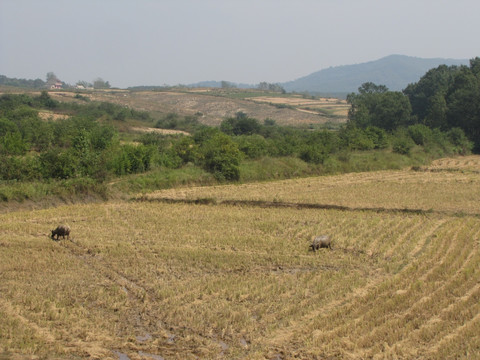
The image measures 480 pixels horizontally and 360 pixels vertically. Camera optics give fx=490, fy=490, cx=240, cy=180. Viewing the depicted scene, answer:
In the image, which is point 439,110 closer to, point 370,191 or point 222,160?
point 370,191

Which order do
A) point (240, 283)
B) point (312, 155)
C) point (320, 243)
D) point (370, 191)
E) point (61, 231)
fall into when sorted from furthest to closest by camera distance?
point (312, 155)
point (370, 191)
point (61, 231)
point (320, 243)
point (240, 283)

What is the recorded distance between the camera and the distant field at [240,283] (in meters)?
9.37

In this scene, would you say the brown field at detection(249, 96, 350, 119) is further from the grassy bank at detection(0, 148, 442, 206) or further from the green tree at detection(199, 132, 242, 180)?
the green tree at detection(199, 132, 242, 180)

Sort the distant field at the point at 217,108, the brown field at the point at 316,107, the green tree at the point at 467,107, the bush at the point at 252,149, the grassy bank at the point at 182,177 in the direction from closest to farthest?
1. the grassy bank at the point at 182,177
2. the bush at the point at 252,149
3. the green tree at the point at 467,107
4. the distant field at the point at 217,108
5. the brown field at the point at 316,107

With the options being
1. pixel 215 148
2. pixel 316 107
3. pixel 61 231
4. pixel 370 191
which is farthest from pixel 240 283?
pixel 316 107

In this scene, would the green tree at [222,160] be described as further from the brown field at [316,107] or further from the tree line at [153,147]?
the brown field at [316,107]

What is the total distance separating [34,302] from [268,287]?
216 inches

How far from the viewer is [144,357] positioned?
8.98 metres

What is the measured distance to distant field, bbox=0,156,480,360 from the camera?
9.37m

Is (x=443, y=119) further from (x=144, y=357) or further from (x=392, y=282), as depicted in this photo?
(x=144, y=357)

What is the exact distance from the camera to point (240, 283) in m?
12.5

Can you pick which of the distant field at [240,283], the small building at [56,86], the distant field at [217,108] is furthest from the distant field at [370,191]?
the small building at [56,86]

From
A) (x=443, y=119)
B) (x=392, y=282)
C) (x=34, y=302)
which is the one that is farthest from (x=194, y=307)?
(x=443, y=119)

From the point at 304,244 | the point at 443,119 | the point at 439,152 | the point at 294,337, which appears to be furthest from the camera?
the point at 443,119
